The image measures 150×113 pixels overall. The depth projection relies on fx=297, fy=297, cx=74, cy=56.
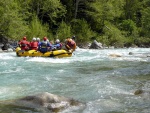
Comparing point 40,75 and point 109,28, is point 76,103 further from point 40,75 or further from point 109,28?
point 109,28

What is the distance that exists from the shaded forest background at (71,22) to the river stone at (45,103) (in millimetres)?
19573

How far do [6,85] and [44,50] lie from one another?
925cm

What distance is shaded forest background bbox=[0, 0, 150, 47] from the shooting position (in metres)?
25.9

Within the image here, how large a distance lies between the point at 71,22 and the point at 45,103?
28990mm

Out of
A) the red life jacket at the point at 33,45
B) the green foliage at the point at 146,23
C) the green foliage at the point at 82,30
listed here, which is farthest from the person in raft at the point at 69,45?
the green foliage at the point at 146,23

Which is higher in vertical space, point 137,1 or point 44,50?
point 137,1

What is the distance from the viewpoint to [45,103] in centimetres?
645

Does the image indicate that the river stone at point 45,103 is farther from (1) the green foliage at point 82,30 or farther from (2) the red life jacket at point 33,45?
(1) the green foliage at point 82,30

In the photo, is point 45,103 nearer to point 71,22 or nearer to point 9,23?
point 9,23

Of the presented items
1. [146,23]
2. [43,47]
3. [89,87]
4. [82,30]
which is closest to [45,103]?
[89,87]

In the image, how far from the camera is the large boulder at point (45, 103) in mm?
6329

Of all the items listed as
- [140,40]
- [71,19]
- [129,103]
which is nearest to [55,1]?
[71,19]

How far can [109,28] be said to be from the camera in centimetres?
3600

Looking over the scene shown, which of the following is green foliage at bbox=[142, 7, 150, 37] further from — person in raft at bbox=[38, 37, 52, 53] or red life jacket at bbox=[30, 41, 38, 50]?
person in raft at bbox=[38, 37, 52, 53]
